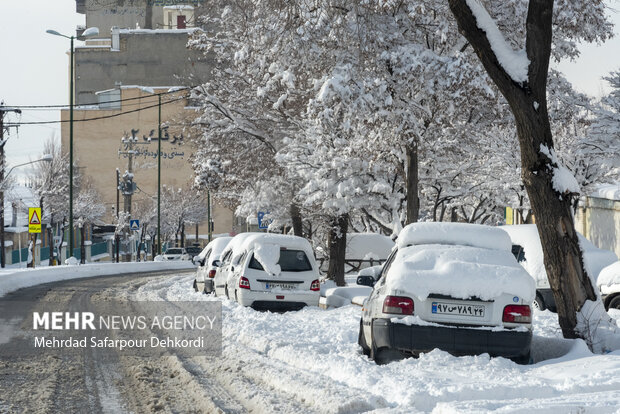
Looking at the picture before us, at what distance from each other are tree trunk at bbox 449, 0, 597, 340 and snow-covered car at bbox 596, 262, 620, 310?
5.97 metres

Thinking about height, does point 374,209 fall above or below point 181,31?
below

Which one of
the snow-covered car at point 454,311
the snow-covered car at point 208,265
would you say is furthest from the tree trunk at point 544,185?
the snow-covered car at point 208,265

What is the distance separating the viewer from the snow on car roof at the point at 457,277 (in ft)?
33.3

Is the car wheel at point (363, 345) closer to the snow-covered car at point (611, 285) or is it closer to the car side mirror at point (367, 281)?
the car side mirror at point (367, 281)

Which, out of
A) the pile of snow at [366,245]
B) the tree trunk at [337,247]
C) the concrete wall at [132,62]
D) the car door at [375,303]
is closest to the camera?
the car door at [375,303]

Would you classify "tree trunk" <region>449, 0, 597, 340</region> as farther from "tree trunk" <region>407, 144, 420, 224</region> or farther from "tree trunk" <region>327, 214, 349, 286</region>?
"tree trunk" <region>327, 214, 349, 286</region>

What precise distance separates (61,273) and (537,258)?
27.3m

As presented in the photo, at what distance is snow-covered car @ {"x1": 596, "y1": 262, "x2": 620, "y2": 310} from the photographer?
17297 millimetres

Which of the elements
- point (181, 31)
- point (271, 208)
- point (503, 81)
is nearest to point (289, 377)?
point (503, 81)

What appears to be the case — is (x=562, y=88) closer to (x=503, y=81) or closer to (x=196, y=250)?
(x=503, y=81)

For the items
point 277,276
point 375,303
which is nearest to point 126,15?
point 277,276

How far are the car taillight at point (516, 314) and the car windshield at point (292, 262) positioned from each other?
9513 millimetres

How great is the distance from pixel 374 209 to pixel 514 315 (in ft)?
54.5

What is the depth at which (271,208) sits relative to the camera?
34219 millimetres
